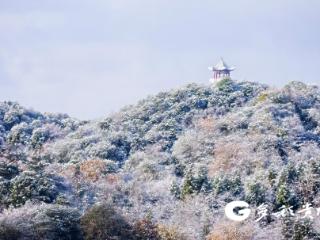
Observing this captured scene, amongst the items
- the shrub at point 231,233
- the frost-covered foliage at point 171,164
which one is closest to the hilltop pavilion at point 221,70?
the frost-covered foliage at point 171,164

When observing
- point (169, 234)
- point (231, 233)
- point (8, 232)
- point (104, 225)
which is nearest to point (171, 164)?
point (231, 233)

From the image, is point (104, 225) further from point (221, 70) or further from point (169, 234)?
point (221, 70)

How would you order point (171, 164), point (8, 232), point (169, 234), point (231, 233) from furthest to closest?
1. point (171, 164)
2. point (231, 233)
3. point (169, 234)
4. point (8, 232)

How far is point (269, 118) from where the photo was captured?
Result: 55.8 m

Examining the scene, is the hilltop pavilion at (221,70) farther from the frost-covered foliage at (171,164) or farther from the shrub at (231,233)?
the shrub at (231,233)

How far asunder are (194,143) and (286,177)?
1317 cm

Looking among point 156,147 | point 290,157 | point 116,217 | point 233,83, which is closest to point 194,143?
point 156,147

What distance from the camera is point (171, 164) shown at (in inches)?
2099

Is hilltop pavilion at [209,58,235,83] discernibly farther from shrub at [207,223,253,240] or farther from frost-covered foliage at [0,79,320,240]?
shrub at [207,223,253,240]

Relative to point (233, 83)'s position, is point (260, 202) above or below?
below

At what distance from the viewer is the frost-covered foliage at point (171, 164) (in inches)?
1431

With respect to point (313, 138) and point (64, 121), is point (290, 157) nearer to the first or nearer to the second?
point (313, 138)

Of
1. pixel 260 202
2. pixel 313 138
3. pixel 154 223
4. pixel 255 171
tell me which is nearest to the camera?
pixel 154 223

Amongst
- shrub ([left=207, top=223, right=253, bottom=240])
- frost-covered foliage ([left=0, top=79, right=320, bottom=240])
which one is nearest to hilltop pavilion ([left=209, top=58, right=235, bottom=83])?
frost-covered foliage ([left=0, top=79, right=320, bottom=240])
